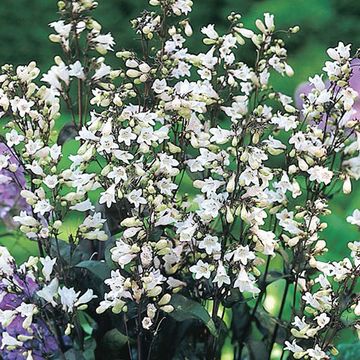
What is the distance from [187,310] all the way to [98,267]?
89 mm

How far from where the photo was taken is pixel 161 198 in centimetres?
73

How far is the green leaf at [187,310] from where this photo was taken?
30.4 inches

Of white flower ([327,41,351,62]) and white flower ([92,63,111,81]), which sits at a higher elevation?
white flower ([92,63,111,81])

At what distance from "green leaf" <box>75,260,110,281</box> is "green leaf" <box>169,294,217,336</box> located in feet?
0.21

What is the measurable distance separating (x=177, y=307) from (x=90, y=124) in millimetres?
178

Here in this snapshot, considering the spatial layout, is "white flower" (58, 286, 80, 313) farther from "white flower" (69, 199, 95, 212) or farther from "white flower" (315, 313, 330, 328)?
"white flower" (315, 313, 330, 328)

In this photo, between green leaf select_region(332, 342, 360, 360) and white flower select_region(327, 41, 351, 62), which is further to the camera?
green leaf select_region(332, 342, 360, 360)

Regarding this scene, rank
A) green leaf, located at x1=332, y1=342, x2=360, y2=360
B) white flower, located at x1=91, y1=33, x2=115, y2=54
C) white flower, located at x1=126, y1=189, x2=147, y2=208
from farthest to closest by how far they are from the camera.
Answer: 1. green leaf, located at x1=332, y1=342, x2=360, y2=360
2. white flower, located at x1=91, y1=33, x2=115, y2=54
3. white flower, located at x1=126, y1=189, x2=147, y2=208

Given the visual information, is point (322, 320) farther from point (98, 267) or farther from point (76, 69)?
point (76, 69)

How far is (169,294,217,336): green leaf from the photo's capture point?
77 centimetres

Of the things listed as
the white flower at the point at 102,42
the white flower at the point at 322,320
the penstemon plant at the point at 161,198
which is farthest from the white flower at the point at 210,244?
the white flower at the point at 102,42

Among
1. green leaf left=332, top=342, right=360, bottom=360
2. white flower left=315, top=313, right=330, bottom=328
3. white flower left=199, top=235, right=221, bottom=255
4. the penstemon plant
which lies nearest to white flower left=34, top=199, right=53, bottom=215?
the penstemon plant

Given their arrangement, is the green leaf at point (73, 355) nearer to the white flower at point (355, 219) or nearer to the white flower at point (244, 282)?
the white flower at point (244, 282)

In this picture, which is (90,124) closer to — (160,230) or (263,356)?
(160,230)
